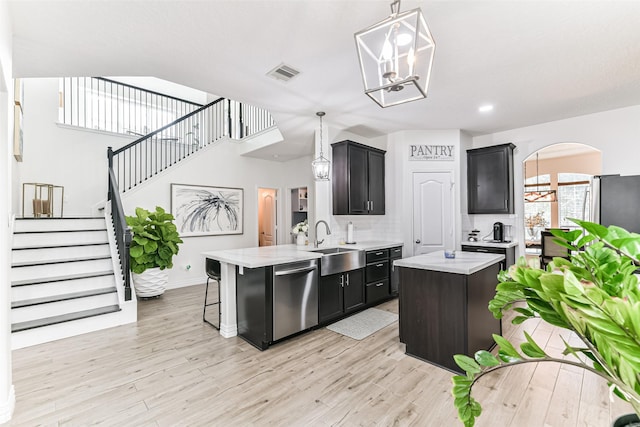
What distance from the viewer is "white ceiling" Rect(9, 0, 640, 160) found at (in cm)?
213

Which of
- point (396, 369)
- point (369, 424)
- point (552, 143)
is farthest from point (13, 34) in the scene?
point (552, 143)

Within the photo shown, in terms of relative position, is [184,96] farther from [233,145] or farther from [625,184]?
[625,184]

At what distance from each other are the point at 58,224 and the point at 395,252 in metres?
5.27

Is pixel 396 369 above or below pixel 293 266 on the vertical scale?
below

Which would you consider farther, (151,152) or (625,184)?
(151,152)

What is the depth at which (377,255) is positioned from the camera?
14.6 ft

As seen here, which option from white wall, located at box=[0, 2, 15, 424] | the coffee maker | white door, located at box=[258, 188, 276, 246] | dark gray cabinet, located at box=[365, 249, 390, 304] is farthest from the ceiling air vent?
white door, located at box=[258, 188, 276, 246]

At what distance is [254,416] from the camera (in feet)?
6.63

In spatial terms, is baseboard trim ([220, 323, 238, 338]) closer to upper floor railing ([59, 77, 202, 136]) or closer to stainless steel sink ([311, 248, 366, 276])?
stainless steel sink ([311, 248, 366, 276])

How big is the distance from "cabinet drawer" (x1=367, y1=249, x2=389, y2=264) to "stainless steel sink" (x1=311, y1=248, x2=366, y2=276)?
15 centimetres

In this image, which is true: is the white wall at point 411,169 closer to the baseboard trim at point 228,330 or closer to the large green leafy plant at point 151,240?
the baseboard trim at point 228,330

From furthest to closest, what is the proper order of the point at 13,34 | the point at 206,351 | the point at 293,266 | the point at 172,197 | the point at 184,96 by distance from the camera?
the point at 184,96 < the point at 172,197 < the point at 293,266 < the point at 206,351 < the point at 13,34

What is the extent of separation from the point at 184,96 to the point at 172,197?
12.4ft

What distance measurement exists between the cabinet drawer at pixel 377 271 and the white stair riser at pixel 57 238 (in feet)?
13.3
